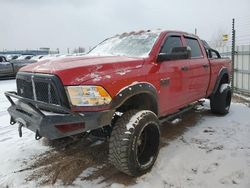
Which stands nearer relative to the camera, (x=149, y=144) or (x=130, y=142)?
(x=130, y=142)

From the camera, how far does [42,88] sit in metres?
3.22

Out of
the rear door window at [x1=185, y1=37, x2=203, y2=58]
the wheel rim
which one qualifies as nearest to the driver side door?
the rear door window at [x1=185, y1=37, x2=203, y2=58]

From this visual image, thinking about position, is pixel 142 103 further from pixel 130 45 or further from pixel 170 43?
pixel 170 43

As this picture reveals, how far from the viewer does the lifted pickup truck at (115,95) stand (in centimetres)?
296

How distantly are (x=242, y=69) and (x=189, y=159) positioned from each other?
20.0ft

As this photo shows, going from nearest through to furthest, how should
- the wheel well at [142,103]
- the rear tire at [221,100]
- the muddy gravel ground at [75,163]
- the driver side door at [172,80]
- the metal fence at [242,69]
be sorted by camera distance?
the muddy gravel ground at [75,163]
the wheel well at [142,103]
the driver side door at [172,80]
the rear tire at [221,100]
the metal fence at [242,69]

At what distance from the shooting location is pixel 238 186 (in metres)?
3.16

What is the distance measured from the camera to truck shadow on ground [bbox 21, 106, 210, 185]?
11.3 ft

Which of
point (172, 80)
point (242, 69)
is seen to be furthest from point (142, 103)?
point (242, 69)

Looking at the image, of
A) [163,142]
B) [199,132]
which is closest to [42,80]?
[163,142]

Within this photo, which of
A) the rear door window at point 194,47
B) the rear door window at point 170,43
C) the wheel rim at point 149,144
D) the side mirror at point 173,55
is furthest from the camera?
the rear door window at point 194,47

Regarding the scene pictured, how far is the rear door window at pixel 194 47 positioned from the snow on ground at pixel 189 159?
56.1 inches

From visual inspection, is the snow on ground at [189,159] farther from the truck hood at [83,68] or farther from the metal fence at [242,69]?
the metal fence at [242,69]

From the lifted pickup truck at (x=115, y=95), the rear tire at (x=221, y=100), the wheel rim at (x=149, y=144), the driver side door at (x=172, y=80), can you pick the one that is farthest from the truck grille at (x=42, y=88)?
the rear tire at (x=221, y=100)
